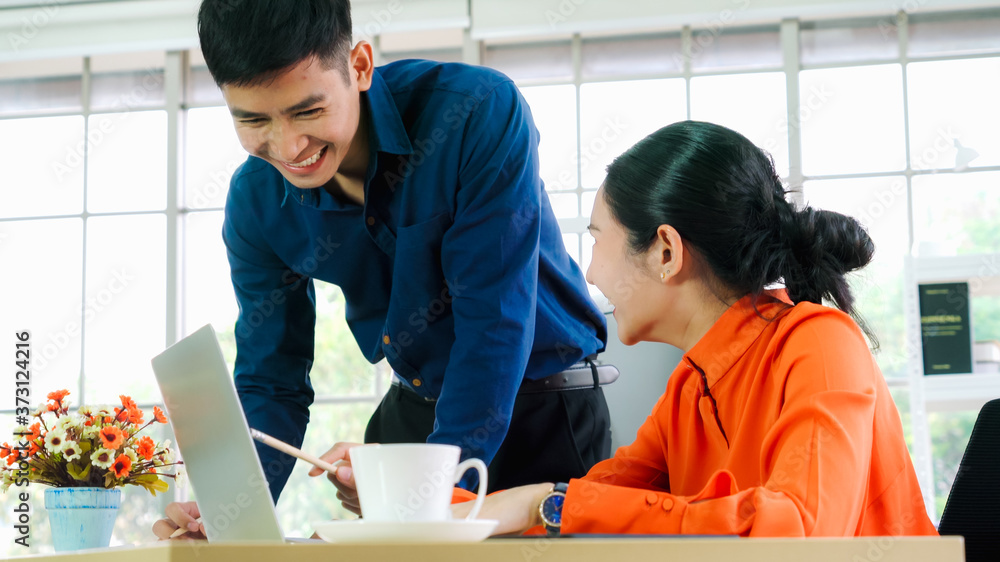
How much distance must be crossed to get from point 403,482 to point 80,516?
0.67 meters

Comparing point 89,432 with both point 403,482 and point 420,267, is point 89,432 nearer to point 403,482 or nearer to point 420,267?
point 420,267

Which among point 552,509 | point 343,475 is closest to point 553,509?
point 552,509

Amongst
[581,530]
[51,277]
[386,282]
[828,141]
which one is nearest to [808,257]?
[581,530]

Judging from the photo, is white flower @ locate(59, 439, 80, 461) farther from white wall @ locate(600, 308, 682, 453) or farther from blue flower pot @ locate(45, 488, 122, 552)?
white wall @ locate(600, 308, 682, 453)

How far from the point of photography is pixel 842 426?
35.9 inches

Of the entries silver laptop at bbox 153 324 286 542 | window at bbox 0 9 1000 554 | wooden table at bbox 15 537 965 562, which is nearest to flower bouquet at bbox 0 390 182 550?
silver laptop at bbox 153 324 286 542

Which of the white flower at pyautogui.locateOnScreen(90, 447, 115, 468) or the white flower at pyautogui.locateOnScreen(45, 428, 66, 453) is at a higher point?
the white flower at pyautogui.locateOnScreen(45, 428, 66, 453)

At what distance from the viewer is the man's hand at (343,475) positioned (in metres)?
0.91

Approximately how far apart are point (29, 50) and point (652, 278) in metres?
4.11

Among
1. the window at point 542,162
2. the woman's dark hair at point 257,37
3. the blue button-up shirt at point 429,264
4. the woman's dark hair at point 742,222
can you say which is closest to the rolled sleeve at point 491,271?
the blue button-up shirt at point 429,264

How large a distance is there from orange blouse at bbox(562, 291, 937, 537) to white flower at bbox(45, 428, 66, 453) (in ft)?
2.20

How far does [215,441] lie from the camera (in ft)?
2.41

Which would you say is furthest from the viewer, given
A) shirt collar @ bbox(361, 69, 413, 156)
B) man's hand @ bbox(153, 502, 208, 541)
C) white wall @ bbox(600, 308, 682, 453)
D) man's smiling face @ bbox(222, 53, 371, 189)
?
white wall @ bbox(600, 308, 682, 453)

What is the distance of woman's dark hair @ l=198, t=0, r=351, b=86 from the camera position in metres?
1.23
